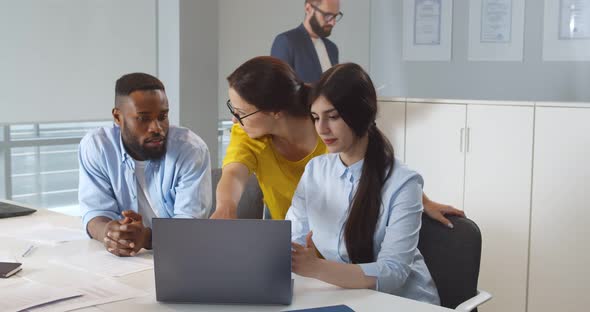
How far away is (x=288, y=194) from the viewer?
2756mm

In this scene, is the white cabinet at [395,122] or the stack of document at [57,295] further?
the white cabinet at [395,122]

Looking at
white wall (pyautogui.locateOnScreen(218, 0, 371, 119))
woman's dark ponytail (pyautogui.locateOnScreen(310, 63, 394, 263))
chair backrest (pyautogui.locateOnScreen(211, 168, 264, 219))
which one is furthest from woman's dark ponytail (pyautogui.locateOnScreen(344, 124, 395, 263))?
white wall (pyautogui.locateOnScreen(218, 0, 371, 119))

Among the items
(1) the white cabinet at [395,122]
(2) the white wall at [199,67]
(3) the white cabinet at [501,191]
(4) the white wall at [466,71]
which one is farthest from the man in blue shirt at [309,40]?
(3) the white cabinet at [501,191]

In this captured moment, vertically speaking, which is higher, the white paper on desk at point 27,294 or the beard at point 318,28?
the beard at point 318,28

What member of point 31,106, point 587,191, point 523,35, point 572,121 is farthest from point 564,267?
point 31,106

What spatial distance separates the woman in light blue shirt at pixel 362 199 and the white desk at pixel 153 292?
117mm

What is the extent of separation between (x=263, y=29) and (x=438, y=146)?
165 centimetres

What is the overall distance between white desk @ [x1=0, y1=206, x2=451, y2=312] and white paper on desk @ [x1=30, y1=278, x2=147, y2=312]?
1.0 inches

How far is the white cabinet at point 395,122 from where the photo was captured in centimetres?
418

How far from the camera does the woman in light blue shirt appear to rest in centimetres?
205

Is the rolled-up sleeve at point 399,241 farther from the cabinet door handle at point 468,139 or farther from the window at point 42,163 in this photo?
the window at point 42,163

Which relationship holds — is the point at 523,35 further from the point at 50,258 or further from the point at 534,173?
the point at 50,258

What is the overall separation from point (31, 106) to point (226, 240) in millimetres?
2732

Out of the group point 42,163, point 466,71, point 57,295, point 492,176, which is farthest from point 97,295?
point 466,71
